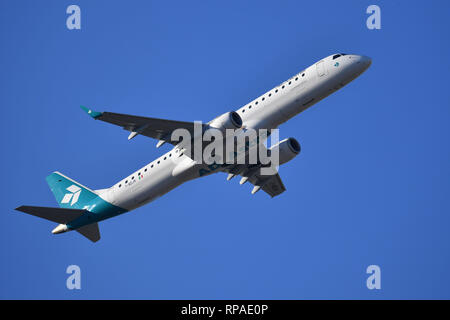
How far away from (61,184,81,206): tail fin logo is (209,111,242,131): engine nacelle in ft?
47.3

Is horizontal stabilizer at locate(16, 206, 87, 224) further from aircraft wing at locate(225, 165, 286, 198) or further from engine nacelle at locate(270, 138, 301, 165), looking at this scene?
engine nacelle at locate(270, 138, 301, 165)

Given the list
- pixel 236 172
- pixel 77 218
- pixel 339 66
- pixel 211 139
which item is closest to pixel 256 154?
pixel 236 172

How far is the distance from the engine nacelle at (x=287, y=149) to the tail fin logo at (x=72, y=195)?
1522 cm

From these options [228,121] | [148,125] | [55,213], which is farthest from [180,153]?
[55,213]

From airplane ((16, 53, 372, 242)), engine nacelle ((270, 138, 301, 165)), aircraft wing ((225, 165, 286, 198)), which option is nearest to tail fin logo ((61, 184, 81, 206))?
airplane ((16, 53, 372, 242))

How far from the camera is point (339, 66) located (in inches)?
1676

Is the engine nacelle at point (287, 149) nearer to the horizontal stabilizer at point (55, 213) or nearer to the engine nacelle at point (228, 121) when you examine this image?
the engine nacelle at point (228, 121)

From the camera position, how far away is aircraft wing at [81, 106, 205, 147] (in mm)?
40438

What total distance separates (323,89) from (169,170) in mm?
11585

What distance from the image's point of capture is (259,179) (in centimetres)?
5134

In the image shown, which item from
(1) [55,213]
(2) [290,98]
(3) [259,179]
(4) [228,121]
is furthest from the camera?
(3) [259,179]

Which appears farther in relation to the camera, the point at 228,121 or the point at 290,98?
the point at 290,98

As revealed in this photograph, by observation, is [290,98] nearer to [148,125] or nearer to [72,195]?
[148,125]

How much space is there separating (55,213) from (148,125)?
10819 millimetres
